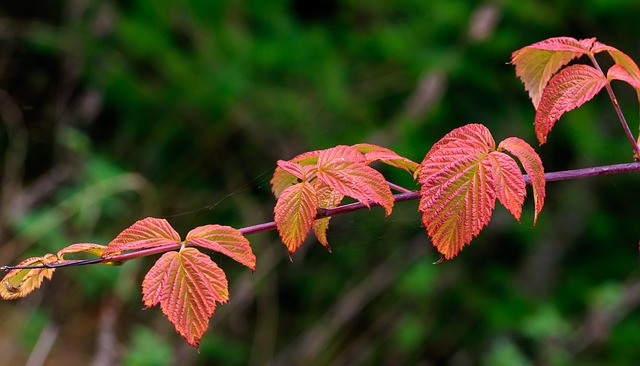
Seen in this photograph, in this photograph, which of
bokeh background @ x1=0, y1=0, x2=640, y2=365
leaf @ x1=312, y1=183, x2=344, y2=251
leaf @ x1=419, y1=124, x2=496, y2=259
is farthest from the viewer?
bokeh background @ x1=0, y1=0, x2=640, y2=365

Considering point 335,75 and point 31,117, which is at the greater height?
point 335,75

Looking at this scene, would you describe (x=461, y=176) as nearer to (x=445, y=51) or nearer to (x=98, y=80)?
(x=445, y=51)

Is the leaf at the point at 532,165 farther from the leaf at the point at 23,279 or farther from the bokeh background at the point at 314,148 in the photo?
the bokeh background at the point at 314,148

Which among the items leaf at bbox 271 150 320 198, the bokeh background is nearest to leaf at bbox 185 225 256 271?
leaf at bbox 271 150 320 198

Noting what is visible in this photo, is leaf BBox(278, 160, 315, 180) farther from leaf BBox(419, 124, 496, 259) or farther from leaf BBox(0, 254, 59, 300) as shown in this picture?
leaf BBox(0, 254, 59, 300)

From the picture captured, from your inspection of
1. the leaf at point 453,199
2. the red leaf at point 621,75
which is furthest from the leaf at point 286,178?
the red leaf at point 621,75

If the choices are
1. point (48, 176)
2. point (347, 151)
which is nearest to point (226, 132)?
point (48, 176)
